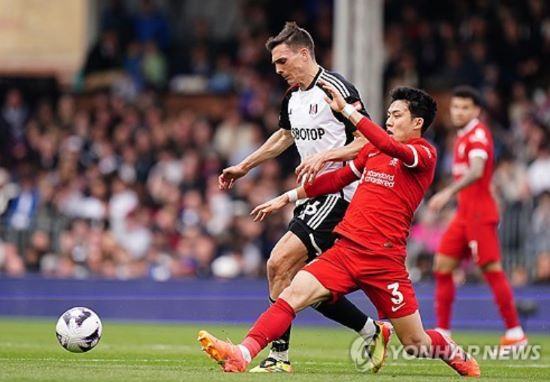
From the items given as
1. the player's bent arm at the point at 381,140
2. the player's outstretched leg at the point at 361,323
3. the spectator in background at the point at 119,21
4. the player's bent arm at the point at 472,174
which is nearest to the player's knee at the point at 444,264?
the player's bent arm at the point at 472,174

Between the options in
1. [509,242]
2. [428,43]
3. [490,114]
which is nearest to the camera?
[509,242]

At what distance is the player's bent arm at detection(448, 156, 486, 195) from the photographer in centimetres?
1401

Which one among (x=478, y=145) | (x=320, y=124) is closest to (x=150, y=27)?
(x=478, y=145)

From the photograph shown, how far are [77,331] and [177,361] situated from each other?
3.56 feet

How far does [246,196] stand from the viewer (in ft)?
71.1

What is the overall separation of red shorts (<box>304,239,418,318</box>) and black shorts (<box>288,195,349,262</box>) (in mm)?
811

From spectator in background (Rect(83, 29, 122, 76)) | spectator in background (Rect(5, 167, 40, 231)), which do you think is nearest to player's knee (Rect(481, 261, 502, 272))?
spectator in background (Rect(5, 167, 40, 231))

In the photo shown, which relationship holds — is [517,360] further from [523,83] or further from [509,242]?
[523,83]

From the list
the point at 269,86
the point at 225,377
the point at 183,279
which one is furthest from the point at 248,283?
the point at 225,377

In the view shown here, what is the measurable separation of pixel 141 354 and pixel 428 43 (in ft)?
38.3

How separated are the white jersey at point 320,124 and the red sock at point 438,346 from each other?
1.34 metres

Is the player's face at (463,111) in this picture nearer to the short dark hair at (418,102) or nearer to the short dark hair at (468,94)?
the short dark hair at (468,94)

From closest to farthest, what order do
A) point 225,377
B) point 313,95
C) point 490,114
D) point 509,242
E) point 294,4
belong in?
1. point 225,377
2. point 313,95
3. point 509,242
4. point 490,114
5. point 294,4

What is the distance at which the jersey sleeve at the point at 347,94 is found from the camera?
418 inches
